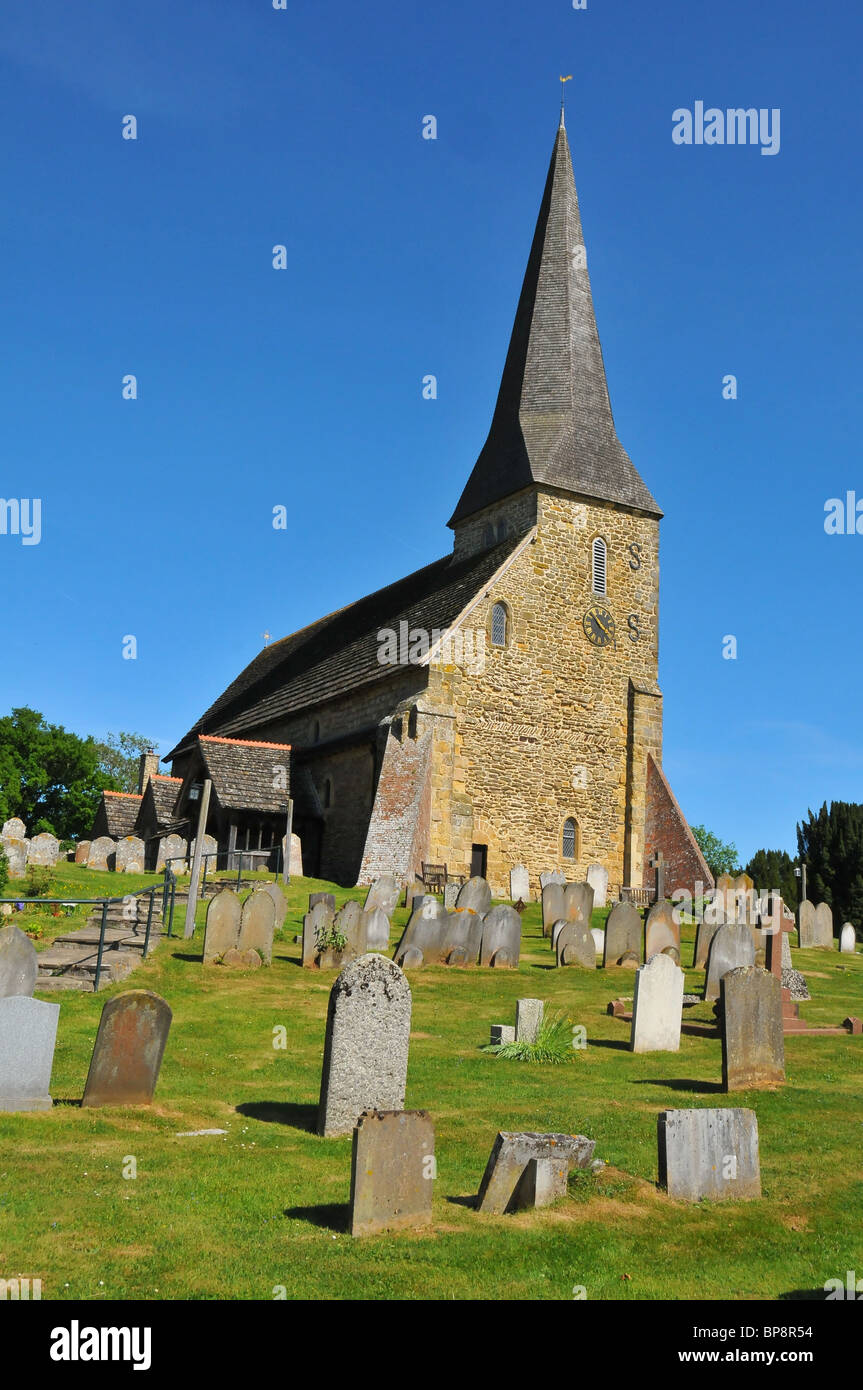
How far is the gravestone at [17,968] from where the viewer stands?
11969 millimetres

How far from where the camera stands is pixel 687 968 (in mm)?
17812

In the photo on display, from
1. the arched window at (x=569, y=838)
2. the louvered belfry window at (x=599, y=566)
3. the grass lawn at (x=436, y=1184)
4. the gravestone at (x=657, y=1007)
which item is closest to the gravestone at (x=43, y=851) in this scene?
the arched window at (x=569, y=838)

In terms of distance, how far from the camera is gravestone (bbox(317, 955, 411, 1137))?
8594 mm

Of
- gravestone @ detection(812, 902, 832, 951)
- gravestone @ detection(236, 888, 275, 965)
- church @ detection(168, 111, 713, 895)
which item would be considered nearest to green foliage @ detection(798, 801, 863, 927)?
church @ detection(168, 111, 713, 895)

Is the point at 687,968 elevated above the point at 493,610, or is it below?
below

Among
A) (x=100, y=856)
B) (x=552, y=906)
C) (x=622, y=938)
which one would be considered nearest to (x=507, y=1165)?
(x=622, y=938)

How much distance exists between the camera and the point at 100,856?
29797mm

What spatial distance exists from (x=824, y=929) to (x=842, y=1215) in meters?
17.7

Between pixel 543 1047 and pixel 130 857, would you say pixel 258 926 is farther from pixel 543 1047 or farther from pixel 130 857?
pixel 130 857

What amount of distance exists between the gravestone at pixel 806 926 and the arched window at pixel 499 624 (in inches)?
376

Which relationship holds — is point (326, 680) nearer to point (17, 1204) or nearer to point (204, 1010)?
point (204, 1010)

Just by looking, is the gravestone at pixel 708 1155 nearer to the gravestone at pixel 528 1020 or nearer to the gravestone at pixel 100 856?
the gravestone at pixel 528 1020

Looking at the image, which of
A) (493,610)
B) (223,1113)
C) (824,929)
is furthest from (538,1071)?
(493,610)
